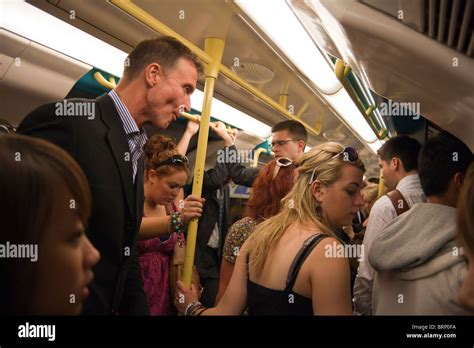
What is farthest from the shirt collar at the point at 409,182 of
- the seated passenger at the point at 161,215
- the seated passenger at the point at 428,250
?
the seated passenger at the point at 161,215

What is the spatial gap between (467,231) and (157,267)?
112cm

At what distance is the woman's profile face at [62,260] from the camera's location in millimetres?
1028

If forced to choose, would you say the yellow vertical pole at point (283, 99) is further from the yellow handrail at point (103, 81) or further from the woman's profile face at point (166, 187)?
the yellow handrail at point (103, 81)

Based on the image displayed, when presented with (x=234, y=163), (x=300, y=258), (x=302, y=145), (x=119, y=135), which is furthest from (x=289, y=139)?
(x=119, y=135)

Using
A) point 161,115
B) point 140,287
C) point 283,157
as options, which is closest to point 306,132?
point 283,157

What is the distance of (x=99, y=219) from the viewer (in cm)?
118

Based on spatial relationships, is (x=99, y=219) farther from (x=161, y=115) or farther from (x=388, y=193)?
(x=388, y=193)

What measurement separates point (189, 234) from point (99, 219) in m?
0.38

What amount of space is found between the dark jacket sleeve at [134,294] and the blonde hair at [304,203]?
0.46 meters

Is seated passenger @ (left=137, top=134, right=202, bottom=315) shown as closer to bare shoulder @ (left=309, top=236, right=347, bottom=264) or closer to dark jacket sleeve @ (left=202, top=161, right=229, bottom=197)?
dark jacket sleeve @ (left=202, top=161, right=229, bottom=197)

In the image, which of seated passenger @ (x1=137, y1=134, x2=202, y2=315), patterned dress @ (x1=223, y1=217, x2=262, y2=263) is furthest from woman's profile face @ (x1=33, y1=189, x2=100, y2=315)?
patterned dress @ (x1=223, y1=217, x2=262, y2=263)

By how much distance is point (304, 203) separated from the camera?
126 centimetres

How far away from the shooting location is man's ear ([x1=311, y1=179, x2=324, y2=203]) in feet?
4.13

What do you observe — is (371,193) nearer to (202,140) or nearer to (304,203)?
(304,203)
